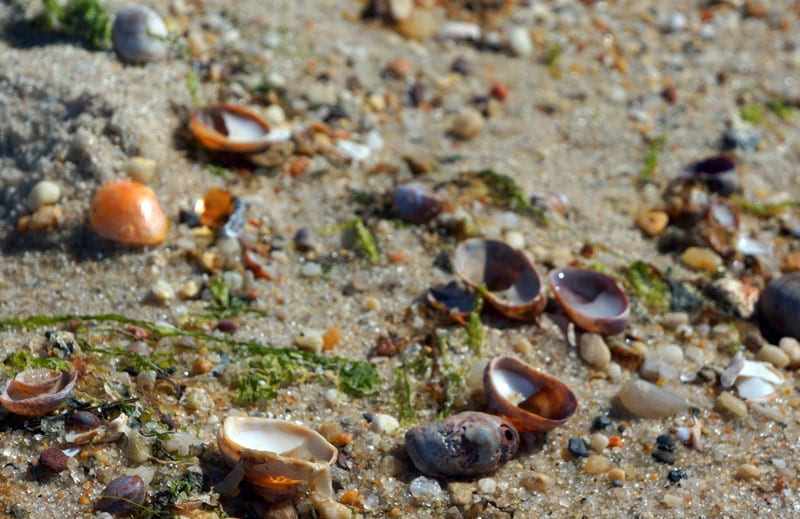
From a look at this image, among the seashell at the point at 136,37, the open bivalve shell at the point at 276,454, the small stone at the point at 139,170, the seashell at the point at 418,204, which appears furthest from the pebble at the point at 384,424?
the seashell at the point at 136,37

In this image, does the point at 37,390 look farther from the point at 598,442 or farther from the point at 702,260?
the point at 702,260

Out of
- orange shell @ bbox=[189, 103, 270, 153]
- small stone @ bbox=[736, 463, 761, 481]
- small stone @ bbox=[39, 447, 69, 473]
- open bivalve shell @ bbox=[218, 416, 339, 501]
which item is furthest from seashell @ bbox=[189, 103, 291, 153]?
small stone @ bbox=[736, 463, 761, 481]

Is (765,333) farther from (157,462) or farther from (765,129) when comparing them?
(157,462)

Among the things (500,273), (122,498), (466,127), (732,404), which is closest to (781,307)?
(732,404)

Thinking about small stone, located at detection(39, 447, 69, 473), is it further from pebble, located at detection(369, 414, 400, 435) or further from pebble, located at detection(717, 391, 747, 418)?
pebble, located at detection(717, 391, 747, 418)

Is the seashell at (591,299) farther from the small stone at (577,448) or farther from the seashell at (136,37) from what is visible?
the seashell at (136,37)

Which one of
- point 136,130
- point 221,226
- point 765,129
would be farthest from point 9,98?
point 765,129
